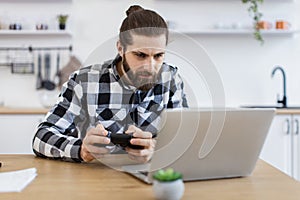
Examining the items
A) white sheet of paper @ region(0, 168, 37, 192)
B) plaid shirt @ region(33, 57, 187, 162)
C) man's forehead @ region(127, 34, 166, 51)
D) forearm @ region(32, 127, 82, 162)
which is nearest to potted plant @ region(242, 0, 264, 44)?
plaid shirt @ region(33, 57, 187, 162)

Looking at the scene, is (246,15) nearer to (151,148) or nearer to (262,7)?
(262,7)

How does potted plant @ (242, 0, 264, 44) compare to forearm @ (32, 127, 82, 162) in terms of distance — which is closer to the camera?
forearm @ (32, 127, 82, 162)

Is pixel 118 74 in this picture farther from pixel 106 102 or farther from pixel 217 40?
pixel 217 40

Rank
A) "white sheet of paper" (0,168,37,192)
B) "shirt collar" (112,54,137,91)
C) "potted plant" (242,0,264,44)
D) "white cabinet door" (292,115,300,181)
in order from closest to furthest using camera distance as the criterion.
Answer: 1. "white sheet of paper" (0,168,37,192)
2. "shirt collar" (112,54,137,91)
3. "white cabinet door" (292,115,300,181)
4. "potted plant" (242,0,264,44)

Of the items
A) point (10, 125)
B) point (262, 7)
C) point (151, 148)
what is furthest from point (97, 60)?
point (262, 7)

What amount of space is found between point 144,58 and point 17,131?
194cm

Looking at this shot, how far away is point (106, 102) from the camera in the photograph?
184 centimetres

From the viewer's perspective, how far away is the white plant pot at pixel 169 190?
37.2 inches

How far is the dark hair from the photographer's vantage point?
1.61 metres

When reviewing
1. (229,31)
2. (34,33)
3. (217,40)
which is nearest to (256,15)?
(229,31)

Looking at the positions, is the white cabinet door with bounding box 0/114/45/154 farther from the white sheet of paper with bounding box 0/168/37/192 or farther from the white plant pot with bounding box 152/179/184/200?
the white plant pot with bounding box 152/179/184/200

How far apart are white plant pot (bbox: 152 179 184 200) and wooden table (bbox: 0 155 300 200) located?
0.07 metres

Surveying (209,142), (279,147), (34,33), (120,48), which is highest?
(34,33)

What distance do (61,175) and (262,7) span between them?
9.46 feet
